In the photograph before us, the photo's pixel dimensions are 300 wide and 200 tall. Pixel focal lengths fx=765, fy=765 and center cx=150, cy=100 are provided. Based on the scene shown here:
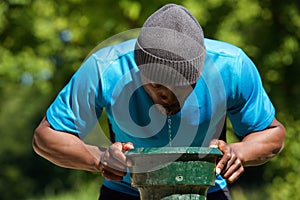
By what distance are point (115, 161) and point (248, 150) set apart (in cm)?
62

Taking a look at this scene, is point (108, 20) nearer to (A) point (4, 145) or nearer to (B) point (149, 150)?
(B) point (149, 150)

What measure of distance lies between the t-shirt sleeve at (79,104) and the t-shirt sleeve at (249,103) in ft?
2.11

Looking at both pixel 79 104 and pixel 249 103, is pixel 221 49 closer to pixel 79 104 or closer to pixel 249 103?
pixel 249 103

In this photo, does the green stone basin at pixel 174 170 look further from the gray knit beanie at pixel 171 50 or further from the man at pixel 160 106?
the gray knit beanie at pixel 171 50

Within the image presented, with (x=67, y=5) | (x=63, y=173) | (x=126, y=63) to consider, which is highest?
(x=126, y=63)

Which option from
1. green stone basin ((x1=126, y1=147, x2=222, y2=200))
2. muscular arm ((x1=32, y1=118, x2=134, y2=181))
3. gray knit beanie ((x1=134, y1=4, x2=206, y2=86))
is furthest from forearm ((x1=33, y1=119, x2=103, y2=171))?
gray knit beanie ((x1=134, y1=4, x2=206, y2=86))

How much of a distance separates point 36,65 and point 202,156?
5820 mm

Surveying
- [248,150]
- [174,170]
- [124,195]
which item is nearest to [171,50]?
[174,170]

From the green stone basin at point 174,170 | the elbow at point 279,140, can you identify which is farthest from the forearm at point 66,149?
the elbow at point 279,140

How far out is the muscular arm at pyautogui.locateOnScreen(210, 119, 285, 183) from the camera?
3.15 meters

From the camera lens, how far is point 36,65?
8.59 metres

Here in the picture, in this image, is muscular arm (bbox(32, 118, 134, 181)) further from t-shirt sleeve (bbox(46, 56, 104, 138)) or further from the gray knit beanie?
the gray knit beanie

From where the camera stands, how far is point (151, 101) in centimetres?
343

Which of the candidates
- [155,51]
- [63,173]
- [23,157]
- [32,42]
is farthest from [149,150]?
[23,157]
